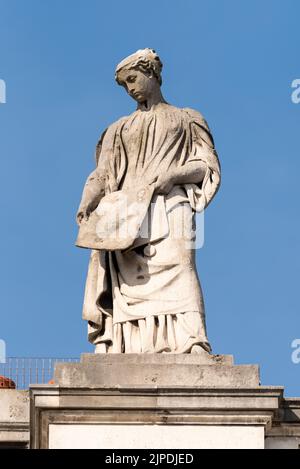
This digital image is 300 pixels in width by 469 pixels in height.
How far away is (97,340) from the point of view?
3459 centimetres

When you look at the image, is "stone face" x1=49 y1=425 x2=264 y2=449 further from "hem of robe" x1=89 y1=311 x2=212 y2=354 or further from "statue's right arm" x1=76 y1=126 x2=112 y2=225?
"statue's right arm" x1=76 y1=126 x2=112 y2=225

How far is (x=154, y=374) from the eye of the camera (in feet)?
109

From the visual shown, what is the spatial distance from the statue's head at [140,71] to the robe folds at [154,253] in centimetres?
31

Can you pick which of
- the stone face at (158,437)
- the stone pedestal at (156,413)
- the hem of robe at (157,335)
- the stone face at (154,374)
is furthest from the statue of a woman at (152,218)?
the stone face at (158,437)

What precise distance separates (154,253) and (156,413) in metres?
2.65

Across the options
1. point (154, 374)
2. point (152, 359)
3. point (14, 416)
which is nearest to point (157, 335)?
point (152, 359)

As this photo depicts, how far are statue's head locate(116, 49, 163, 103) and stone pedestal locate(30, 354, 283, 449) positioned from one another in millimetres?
4782

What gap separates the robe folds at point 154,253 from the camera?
3428 cm

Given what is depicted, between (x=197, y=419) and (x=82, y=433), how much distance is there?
4.97ft

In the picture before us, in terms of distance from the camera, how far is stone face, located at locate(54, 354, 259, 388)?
1309 inches

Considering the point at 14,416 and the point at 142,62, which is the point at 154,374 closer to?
the point at 14,416

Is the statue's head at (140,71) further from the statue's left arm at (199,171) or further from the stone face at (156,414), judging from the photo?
the stone face at (156,414)

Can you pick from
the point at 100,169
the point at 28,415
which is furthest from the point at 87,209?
the point at 28,415
